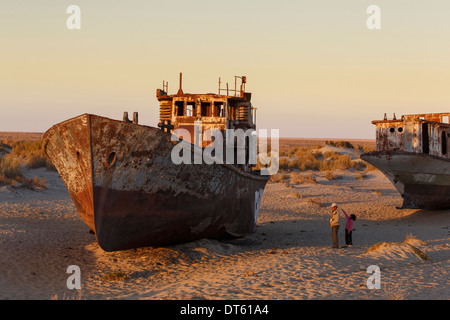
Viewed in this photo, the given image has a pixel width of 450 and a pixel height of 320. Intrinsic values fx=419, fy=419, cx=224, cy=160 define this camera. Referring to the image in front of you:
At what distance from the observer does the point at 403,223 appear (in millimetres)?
15344

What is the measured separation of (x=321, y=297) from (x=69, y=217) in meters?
10.8

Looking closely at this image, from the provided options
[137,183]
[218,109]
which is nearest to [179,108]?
[218,109]

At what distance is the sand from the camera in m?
6.16

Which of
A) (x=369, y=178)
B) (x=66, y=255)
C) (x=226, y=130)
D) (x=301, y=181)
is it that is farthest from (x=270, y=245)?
(x=369, y=178)

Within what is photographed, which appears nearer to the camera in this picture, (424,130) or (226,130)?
(226,130)

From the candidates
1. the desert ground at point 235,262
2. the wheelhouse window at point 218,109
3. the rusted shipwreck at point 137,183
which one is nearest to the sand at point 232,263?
the desert ground at point 235,262

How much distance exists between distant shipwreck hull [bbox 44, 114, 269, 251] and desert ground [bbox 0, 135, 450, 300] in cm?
65

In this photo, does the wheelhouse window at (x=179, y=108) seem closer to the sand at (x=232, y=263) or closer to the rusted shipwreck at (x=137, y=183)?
the rusted shipwreck at (x=137, y=183)

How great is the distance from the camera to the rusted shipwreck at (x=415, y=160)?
15.5 meters

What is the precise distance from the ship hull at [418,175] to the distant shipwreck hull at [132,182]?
849 centimetres

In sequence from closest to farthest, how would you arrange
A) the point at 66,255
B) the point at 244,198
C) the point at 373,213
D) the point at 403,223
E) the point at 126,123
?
1. the point at 126,123
2. the point at 66,255
3. the point at 244,198
4. the point at 403,223
5. the point at 373,213

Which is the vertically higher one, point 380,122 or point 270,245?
point 380,122

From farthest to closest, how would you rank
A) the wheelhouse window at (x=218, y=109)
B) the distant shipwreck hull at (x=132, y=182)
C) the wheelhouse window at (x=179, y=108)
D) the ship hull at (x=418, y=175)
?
the ship hull at (x=418, y=175), the wheelhouse window at (x=179, y=108), the wheelhouse window at (x=218, y=109), the distant shipwreck hull at (x=132, y=182)
